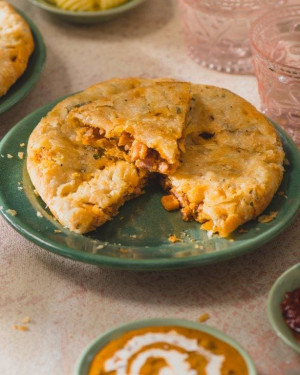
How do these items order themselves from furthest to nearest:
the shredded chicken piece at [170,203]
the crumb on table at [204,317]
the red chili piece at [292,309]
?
1. the shredded chicken piece at [170,203]
2. the crumb on table at [204,317]
3. the red chili piece at [292,309]

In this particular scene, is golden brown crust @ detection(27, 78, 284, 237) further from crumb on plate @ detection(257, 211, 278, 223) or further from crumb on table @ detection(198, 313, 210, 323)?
crumb on table @ detection(198, 313, 210, 323)

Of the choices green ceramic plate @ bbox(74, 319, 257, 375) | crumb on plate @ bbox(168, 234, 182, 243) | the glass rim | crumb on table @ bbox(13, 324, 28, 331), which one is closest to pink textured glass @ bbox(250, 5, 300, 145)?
the glass rim

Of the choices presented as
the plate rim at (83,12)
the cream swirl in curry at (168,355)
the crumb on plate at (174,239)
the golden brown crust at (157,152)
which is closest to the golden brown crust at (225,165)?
the golden brown crust at (157,152)

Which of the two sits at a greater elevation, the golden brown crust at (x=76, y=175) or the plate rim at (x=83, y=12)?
the golden brown crust at (x=76, y=175)

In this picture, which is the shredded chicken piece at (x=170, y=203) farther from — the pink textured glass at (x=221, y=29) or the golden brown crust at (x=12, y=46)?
the pink textured glass at (x=221, y=29)

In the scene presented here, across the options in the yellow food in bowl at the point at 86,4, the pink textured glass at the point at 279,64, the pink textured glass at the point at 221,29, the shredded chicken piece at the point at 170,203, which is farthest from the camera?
the yellow food in bowl at the point at 86,4

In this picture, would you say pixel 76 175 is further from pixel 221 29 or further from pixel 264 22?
pixel 221 29

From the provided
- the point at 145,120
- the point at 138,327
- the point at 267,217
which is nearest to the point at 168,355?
the point at 138,327
